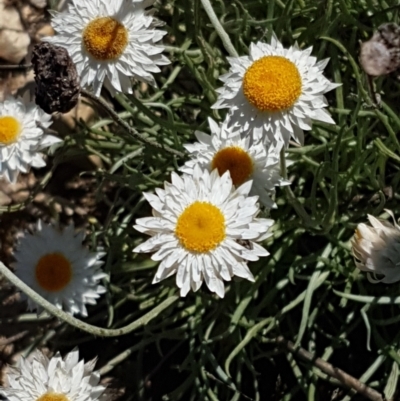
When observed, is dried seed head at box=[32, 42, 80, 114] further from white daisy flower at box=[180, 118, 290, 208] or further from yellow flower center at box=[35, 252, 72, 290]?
yellow flower center at box=[35, 252, 72, 290]

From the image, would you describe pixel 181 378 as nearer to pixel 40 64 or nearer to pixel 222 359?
pixel 222 359

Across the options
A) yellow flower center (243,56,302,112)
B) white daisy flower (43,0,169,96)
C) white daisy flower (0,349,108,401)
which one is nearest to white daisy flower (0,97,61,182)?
white daisy flower (43,0,169,96)

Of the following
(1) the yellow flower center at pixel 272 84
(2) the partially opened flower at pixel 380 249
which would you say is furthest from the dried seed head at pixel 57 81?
(2) the partially opened flower at pixel 380 249

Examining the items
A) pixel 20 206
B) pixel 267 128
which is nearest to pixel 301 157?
pixel 267 128

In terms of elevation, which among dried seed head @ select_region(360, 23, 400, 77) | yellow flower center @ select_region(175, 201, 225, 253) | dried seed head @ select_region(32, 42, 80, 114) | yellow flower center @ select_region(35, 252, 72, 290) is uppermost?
dried seed head @ select_region(360, 23, 400, 77)

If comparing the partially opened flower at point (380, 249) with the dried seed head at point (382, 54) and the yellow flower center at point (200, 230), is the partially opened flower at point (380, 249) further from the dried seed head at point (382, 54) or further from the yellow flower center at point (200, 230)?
the dried seed head at point (382, 54)

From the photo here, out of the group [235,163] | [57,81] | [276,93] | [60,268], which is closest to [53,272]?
[60,268]
